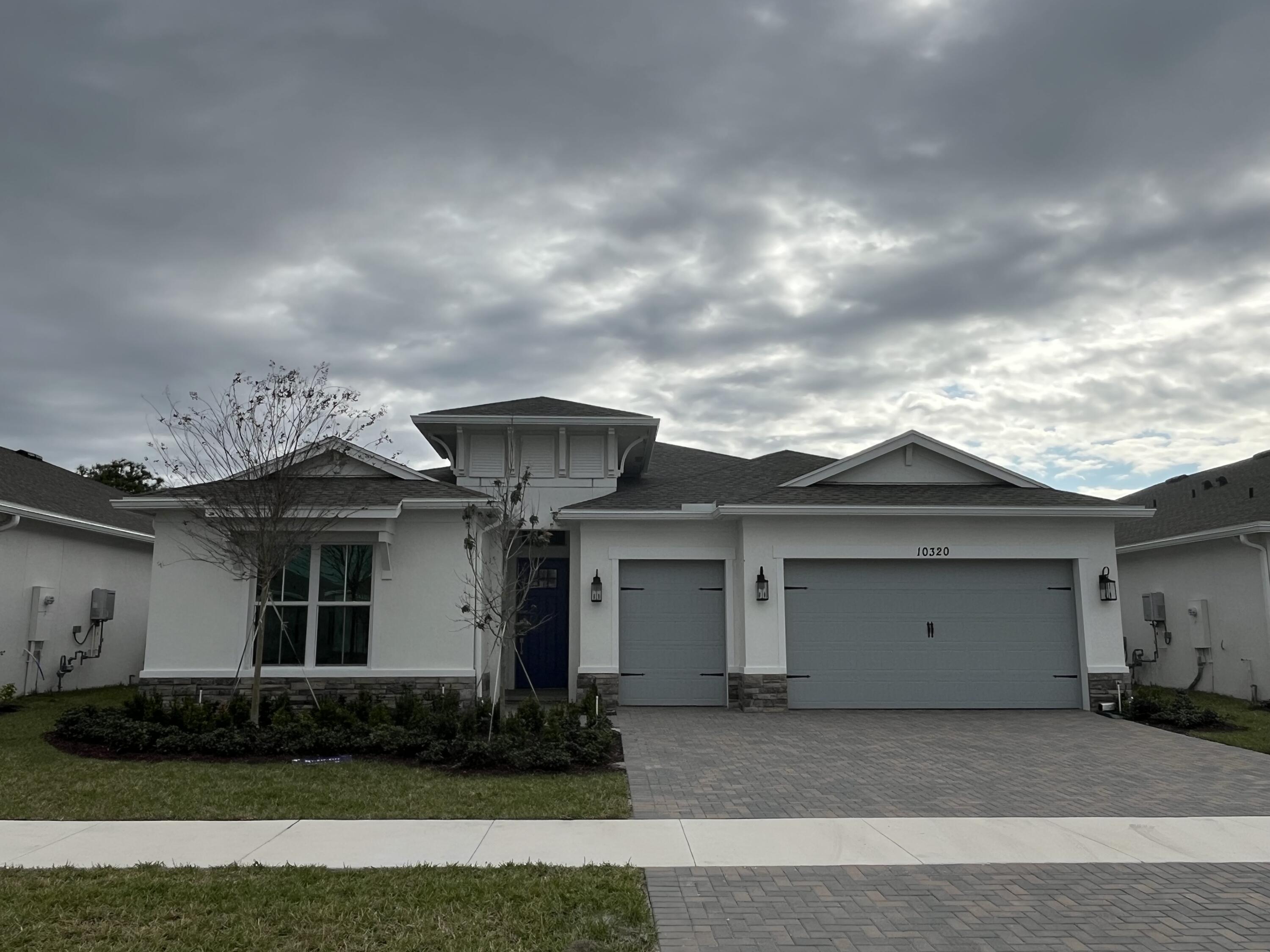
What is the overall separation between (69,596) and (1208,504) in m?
23.1

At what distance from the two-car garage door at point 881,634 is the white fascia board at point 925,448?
153cm

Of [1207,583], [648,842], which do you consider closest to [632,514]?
[648,842]

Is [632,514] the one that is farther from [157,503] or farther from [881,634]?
[157,503]

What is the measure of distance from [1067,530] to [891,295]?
4.97 metres

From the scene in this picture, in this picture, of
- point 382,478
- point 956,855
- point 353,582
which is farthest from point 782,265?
point 956,855

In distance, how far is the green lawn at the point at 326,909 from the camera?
14.8 feet

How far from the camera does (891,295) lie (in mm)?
15172

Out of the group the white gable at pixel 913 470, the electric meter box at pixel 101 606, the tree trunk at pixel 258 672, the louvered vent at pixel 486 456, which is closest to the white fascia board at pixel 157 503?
the tree trunk at pixel 258 672

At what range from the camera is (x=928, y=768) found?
366 inches

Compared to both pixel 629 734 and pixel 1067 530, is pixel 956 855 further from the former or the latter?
pixel 1067 530

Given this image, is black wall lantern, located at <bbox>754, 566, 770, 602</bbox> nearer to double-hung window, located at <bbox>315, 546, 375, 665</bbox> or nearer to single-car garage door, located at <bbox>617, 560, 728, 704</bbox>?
single-car garage door, located at <bbox>617, 560, 728, 704</bbox>

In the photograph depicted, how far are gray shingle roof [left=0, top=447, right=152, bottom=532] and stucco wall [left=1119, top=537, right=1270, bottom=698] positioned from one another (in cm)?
2131

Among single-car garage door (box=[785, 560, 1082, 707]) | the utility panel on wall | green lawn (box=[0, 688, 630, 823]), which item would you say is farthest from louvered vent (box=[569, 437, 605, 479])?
the utility panel on wall

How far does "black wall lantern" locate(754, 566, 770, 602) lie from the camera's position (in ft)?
45.3
